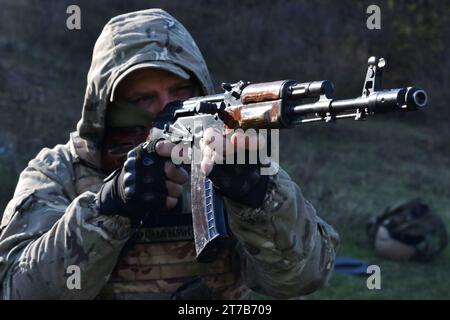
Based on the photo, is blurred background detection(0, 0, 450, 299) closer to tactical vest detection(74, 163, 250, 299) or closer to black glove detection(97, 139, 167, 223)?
tactical vest detection(74, 163, 250, 299)

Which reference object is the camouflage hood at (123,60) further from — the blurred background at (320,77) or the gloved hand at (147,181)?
the blurred background at (320,77)

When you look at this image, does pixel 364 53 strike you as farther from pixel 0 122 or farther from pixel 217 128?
pixel 217 128

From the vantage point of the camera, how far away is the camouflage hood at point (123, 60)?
381 cm

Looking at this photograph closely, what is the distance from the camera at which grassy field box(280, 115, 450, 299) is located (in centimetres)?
767

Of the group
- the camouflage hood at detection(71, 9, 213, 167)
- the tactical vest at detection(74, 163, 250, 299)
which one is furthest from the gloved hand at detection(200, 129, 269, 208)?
the camouflage hood at detection(71, 9, 213, 167)

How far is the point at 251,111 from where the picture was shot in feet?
10.3

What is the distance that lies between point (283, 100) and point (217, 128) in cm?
34

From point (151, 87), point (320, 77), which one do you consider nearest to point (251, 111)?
point (151, 87)

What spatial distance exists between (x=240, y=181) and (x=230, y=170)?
0.05 m

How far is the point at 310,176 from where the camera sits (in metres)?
10.5

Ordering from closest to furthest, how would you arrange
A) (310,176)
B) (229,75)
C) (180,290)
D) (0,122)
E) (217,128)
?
(217,128) → (180,290) → (0,122) → (310,176) → (229,75)

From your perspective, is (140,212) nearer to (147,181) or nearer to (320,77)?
(147,181)

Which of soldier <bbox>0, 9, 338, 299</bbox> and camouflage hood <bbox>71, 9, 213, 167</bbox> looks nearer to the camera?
soldier <bbox>0, 9, 338, 299</bbox>

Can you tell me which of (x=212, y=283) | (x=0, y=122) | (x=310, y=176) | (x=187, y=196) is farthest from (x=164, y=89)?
(x=310, y=176)
